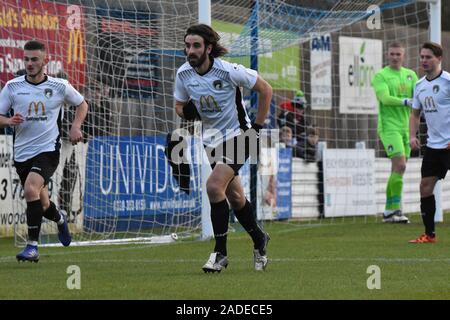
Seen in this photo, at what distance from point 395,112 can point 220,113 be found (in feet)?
25.8

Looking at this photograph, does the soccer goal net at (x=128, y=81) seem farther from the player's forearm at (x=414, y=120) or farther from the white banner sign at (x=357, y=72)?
the white banner sign at (x=357, y=72)

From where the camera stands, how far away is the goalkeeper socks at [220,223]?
1029 centimetres

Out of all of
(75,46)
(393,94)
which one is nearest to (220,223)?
(75,46)

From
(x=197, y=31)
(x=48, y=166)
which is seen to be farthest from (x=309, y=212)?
(x=197, y=31)

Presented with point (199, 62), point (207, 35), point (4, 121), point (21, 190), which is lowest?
point (21, 190)

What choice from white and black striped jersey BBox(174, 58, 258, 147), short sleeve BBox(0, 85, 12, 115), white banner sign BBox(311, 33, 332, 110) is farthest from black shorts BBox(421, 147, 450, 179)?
white banner sign BBox(311, 33, 332, 110)

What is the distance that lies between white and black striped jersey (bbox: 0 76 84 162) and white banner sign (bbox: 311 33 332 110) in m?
11.1

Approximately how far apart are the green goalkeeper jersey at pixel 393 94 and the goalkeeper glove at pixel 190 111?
7.28 meters

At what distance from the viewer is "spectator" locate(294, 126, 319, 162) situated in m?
20.9

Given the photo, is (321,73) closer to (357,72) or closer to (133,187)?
(357,72)

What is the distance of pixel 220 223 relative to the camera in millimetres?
10375

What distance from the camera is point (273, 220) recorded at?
19.7 meters

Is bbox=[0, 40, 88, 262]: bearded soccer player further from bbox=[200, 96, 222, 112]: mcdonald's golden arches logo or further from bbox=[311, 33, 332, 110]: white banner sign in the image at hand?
bbox=[311, 33, 332, 110]: white banner sign

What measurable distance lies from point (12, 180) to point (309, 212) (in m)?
6.16
